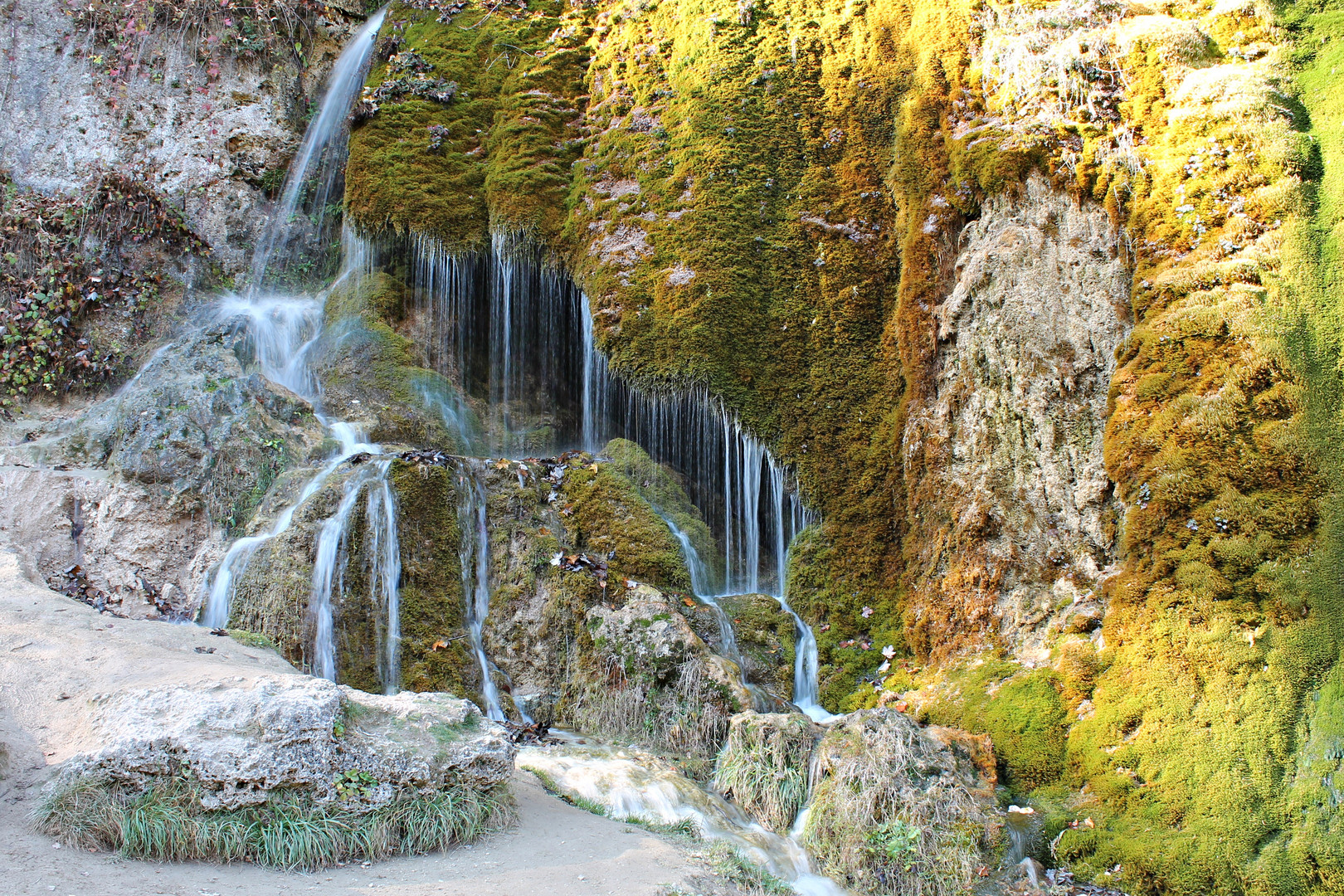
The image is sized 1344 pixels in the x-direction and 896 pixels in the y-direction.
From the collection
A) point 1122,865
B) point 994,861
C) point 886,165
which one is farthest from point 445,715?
point 886,165

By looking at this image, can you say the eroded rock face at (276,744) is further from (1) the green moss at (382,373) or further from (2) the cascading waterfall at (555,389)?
(1) the green moss at (382,373)

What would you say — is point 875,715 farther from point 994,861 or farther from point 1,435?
point 1,435

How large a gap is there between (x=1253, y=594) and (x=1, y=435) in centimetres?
1445

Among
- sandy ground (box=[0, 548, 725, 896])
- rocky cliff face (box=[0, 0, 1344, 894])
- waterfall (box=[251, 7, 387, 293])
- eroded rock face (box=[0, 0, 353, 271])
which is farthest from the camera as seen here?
waterfall (box=[251, 7, 387, 293])

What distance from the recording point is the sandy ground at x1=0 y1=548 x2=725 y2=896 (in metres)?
4.48

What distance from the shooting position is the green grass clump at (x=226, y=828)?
4707 mm

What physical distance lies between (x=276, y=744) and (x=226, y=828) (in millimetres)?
490

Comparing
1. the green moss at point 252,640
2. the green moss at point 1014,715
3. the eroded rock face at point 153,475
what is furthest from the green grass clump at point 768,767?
the eroded rock face at point 153,475

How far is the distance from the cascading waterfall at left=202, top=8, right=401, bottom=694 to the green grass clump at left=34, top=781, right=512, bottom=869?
329 cm

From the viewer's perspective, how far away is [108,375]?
12711mm

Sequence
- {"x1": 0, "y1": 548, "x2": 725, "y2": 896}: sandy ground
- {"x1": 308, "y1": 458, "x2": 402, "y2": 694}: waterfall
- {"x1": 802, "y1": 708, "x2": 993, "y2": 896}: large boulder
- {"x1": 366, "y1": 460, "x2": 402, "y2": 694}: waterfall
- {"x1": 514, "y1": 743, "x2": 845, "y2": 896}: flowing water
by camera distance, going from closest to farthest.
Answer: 1. {"x1": 0, "y1": 548, "x2": 725, "y2": 896}: sandy ground
2. {"x1": 802, "y1": 708, "x2": 993, "y2": 896}: large boulder
3. {"x1": 514, "y1": 743, "x2": 845, "y2": 896}: flowing water
4. {"x1": 308, "y1": 458, "x2": 402, "y2": 694}: waterfall
5. {"x1": 366, "y1": 460, "x2": 402, "y2": 694}: waterfall

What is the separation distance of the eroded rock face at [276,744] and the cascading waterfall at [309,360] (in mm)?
2804

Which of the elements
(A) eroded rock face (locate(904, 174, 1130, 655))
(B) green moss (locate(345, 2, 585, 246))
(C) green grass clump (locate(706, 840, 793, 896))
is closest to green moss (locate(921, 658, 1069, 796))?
(A) eroded rock face (locate(904, 174, 1130, 655))

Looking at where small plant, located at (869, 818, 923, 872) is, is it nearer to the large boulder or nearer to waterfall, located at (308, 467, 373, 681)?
the large boulder
